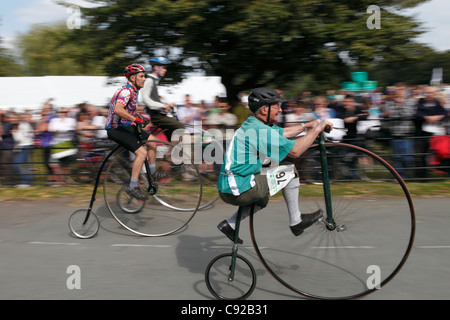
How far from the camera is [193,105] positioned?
1111 cm

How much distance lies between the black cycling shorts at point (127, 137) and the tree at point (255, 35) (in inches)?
189

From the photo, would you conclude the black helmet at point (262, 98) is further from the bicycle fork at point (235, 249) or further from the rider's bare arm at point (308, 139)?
the bicycle fork at point (235, 249)

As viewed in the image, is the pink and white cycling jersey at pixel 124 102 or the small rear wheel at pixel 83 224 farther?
the small rear wheel at pixel 83 224

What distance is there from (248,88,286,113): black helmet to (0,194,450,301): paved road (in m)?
1.71

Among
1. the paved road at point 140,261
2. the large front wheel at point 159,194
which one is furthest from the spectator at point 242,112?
the large front wheel at point 159,194

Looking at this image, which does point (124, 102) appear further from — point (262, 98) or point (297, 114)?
point (297, 114)

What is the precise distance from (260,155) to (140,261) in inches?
81.4

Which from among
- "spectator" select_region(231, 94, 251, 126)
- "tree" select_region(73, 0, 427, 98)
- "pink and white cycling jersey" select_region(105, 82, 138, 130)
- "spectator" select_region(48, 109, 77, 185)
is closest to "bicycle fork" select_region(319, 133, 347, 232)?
"pink and white cycling jersey" select_region(105, 82, 138, 130)

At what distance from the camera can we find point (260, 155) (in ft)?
15.0

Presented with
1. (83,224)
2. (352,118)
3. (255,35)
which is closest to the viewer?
(83,224)

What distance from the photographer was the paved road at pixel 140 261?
4801 millimetres

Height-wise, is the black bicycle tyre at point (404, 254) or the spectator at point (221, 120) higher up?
the black bicycle tyre at point (404, 254)

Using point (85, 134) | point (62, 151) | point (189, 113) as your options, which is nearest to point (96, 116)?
point (85, 134)

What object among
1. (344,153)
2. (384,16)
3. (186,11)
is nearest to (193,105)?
(186,11)
